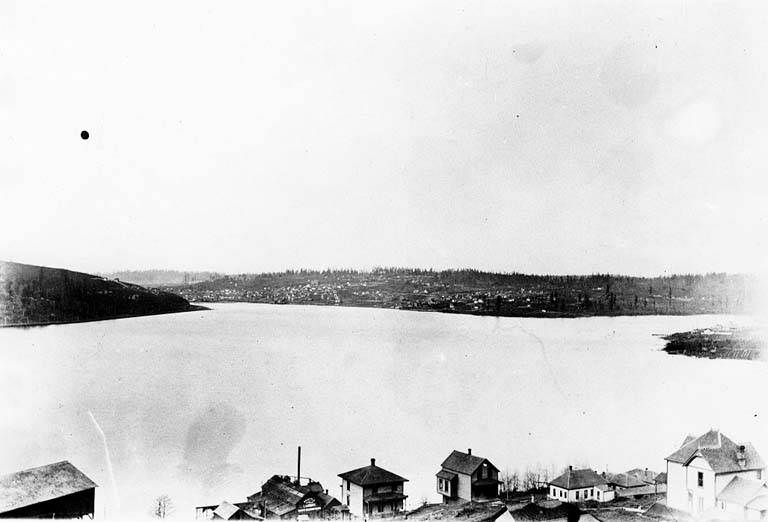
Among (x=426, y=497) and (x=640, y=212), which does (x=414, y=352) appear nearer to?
(x=426, y=497)

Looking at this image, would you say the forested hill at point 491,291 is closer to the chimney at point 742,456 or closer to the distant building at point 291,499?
the chimney at point 742,456

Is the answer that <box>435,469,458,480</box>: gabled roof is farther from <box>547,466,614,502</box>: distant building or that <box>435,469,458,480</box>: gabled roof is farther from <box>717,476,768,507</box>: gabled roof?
<box>717,476,768,507</box>: gabled roof

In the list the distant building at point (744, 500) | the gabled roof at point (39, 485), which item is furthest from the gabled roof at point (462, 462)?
the gabled roof at point (39, 485)

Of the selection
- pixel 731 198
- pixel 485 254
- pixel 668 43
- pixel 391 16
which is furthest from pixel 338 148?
pixel 731 198

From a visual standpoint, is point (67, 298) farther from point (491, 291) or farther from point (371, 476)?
point (491, 291)

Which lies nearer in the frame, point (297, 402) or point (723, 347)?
point (297, 402)

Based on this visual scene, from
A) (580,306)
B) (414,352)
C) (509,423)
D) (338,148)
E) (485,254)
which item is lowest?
(509,423)

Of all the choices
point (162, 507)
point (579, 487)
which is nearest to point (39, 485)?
point (162, 507)

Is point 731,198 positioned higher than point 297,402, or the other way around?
point 731,198
